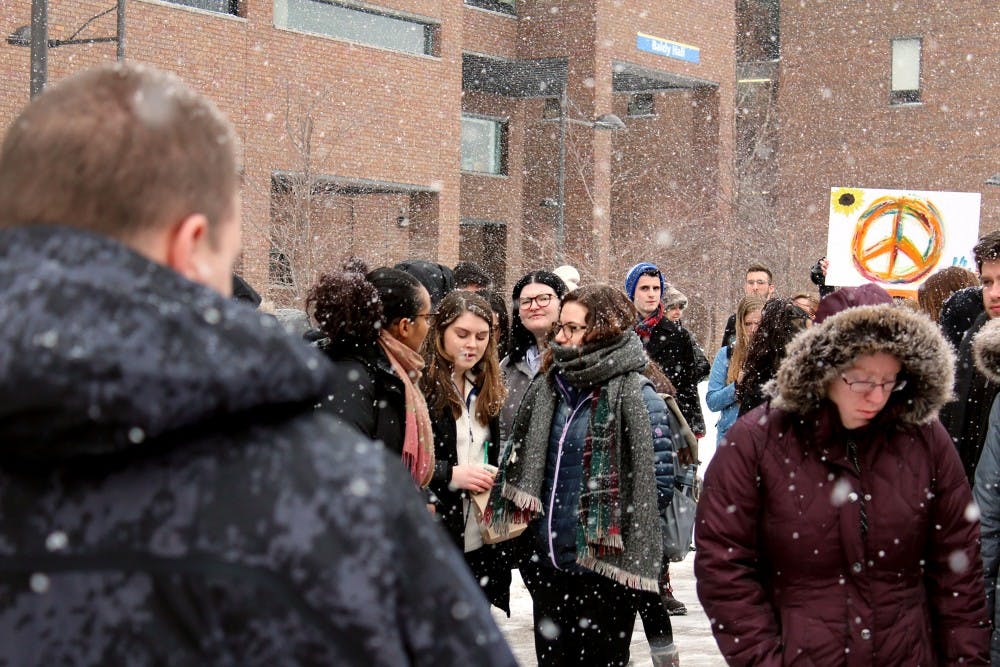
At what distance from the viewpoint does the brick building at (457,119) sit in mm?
25625

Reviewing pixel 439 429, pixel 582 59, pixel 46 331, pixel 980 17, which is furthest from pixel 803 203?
pixel 46 331

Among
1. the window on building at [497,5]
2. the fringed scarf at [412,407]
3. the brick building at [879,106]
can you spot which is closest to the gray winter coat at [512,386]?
the fringed scarf at [412,407]

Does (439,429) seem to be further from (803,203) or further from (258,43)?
(803,203)

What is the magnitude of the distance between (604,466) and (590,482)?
9 cm

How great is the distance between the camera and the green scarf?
546 cm

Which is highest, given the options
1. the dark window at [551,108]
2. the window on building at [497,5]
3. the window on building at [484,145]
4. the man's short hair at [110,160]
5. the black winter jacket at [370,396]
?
the window on building at [497,5]

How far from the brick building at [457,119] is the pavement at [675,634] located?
16.0 m

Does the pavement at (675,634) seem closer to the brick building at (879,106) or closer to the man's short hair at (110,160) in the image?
the man's short hair at (110,160)

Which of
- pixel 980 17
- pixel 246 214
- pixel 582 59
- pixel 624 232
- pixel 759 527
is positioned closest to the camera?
pixel 759 527

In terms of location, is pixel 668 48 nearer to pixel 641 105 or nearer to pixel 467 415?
pixel 641 105

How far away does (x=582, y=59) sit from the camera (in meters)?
35.3

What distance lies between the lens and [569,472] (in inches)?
221

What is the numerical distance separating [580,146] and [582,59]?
2335 mm

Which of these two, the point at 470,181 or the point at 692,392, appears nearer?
the point at 692,392
